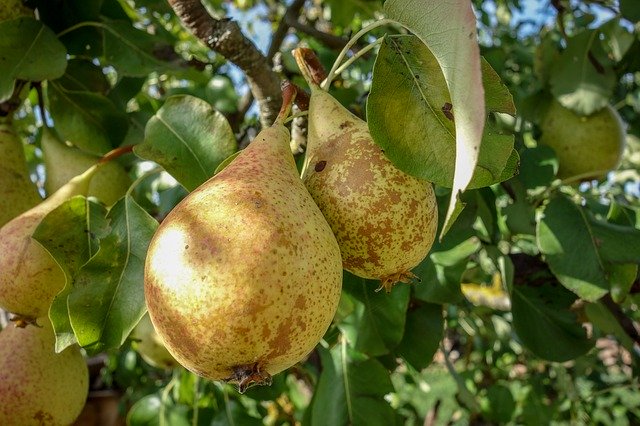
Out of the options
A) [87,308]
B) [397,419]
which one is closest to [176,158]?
[87,308]

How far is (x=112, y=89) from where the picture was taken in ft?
5.69

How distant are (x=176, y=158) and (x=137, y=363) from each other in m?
1.93

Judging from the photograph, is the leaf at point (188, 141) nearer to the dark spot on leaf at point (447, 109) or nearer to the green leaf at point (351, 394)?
the dark spot on leaf at point (447, 109)

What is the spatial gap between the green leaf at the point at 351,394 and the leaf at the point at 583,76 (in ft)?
3.32

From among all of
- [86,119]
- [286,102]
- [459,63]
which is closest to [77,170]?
[86,119]

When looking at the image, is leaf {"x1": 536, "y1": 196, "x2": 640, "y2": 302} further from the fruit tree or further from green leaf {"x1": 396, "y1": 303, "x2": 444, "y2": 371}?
green leaf {"x1": 396, "y1": 303, "x2": 444, "y2": 371}

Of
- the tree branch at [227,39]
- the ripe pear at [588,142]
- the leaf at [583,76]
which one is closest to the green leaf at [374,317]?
the tree branch at [227,39]

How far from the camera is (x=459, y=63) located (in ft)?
2.15

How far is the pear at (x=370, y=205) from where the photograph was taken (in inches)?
32.3

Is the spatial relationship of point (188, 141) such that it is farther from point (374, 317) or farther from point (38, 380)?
point (38, 380)

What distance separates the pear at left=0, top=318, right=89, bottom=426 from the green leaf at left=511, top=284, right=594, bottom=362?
103 cm

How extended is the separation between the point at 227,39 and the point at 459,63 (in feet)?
1.93

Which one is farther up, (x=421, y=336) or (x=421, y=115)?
(x=421, y=115)

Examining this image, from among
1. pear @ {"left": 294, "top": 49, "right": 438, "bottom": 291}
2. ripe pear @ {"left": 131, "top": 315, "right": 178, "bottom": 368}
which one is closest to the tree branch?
pear @ {"left": 294, "top": 49, "right": 438, "bottom": 291}
